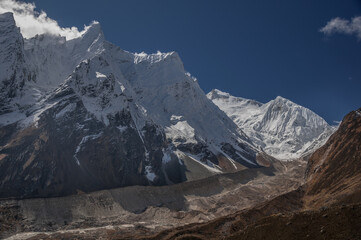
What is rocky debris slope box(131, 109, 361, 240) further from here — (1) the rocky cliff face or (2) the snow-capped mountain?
(2) the snow-capped mountain

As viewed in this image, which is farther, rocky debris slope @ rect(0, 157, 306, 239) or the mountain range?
the mountain range

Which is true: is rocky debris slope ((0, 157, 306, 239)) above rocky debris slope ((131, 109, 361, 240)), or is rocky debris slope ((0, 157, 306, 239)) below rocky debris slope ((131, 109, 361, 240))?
above

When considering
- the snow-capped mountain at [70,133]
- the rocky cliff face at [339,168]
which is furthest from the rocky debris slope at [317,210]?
the snow-capped mountain at [70,133]

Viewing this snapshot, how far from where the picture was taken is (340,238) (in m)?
37.6

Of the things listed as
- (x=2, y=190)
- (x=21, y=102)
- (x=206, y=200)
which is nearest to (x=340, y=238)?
(x=2, y=190)

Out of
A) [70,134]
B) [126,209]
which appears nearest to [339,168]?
[126,209]

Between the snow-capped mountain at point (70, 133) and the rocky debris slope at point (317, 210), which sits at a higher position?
the snow-capped mountain at point (70, 133)

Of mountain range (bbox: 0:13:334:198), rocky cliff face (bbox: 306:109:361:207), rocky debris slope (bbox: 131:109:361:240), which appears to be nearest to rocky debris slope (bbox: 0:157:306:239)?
mountain range (bbox: 0:13:334:198)

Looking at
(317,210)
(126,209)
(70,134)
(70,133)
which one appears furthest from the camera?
(70,133)

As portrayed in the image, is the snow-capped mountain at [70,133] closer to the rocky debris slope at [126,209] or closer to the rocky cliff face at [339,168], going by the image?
the rocky debris slope at [126,209]

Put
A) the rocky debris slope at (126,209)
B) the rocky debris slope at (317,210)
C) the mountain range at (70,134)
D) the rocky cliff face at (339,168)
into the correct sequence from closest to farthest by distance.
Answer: the rocky debris slope at (317,210) < the rocky cliff face at (339,168) < the rocky debris slope at (126,209) < the mountain range at (70,134)

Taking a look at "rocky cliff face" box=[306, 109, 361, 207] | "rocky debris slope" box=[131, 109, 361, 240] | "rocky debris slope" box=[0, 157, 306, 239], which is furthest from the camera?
"rocky debris slope" box=[0, 157, 306, 239]

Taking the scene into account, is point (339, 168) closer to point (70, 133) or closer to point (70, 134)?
point (70, 134)

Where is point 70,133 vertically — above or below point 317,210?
above
